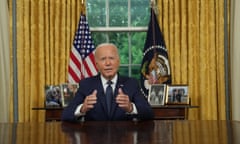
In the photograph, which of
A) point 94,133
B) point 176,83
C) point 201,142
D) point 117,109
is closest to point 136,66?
point 176,83

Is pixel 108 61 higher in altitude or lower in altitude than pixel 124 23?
lower

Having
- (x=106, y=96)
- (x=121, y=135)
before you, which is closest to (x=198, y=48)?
(x=106, y=96)

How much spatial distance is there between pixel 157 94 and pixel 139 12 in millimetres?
1392

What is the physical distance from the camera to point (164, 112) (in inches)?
229

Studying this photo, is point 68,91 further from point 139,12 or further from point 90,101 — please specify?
point 90,101

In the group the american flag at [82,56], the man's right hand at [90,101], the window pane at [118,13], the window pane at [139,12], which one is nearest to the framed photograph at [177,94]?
the american flag at [82,56]

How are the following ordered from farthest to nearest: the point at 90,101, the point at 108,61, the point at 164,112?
the point at 164,112 → the point at 108,61 → the point at 90,101

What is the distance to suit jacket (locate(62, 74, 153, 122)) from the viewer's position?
12.7 ft

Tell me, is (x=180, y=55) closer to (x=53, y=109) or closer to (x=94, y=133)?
(x=53, y=109)

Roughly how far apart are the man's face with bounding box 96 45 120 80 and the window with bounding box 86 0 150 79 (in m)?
2.62

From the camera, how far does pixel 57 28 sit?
6.39 meters

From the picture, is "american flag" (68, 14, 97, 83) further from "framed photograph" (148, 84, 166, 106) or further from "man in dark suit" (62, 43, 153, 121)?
"man in dark suit" (62, 43, 153, 121)

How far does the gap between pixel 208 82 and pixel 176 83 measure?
0.43 metres

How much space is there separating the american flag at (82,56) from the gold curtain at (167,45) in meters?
0.19
